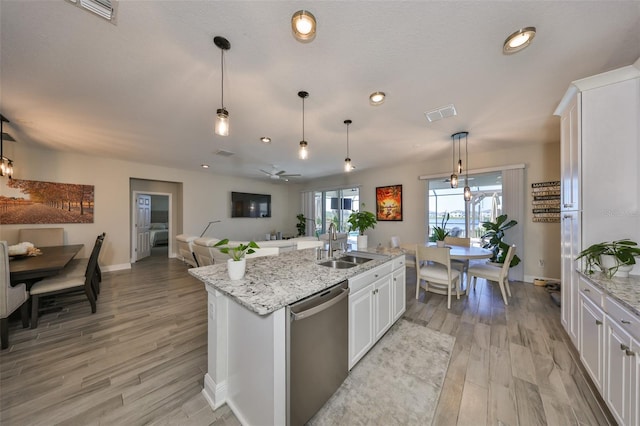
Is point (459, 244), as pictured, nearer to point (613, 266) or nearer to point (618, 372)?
point (613, 266)

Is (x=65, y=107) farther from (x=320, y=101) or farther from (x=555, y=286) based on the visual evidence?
(x=555, y=286)

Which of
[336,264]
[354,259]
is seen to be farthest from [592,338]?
[336,264]

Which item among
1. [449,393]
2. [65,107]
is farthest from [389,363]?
[65,107]

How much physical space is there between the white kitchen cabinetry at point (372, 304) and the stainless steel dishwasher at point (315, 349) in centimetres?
13

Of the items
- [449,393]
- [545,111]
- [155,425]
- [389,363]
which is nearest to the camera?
[155,425]

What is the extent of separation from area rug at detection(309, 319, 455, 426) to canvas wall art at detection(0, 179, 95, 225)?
20.2 feet

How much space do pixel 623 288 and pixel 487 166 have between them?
3.70 meters

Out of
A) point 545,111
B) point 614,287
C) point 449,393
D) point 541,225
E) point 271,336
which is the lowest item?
point 449,393

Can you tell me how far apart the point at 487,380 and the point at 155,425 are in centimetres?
243

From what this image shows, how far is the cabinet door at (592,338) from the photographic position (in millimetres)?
1437

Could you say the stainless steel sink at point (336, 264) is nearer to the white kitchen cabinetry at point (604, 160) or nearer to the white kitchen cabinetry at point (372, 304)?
the white kitchen cabinetry at point (372, 304)

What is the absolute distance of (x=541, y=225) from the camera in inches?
159

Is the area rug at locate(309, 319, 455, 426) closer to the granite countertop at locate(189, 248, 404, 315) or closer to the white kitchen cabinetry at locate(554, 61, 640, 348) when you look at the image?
the granite countertop at locate(189, 248, 404, 315)

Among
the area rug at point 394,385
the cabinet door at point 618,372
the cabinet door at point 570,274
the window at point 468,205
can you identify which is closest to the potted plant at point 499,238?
the window at point 468,205
